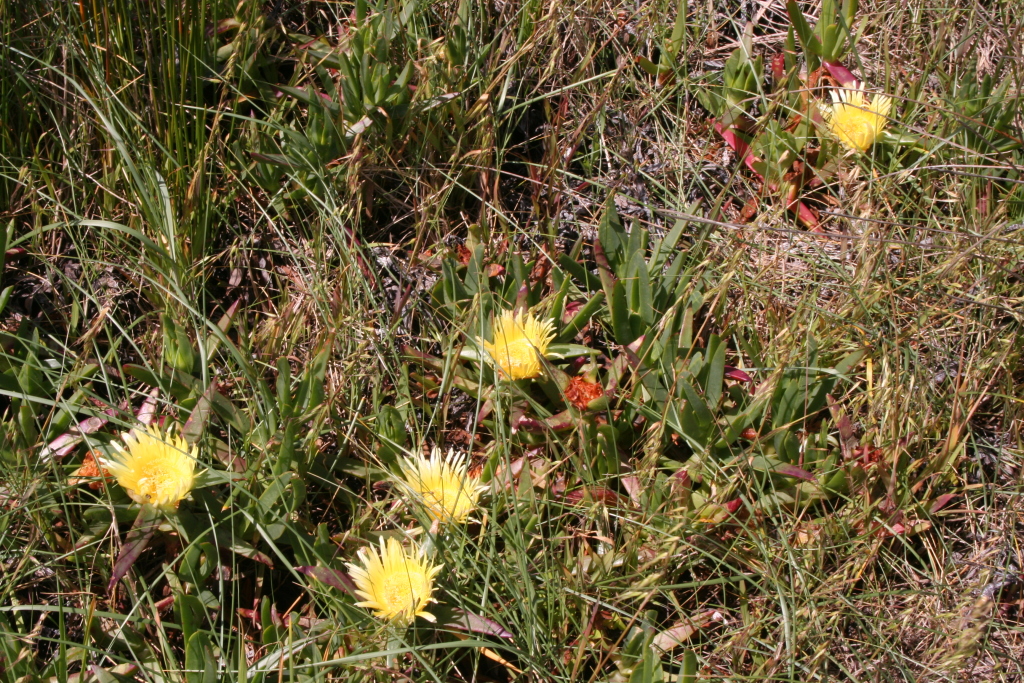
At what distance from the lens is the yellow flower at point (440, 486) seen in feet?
4.63

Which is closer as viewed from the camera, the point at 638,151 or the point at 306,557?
the point at 306,557

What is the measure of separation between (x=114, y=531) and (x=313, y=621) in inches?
13.7

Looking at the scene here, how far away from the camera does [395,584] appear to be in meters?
1.31

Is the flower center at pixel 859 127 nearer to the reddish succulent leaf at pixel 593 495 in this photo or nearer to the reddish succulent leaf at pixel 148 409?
the reddish succulent leaf at pixel 593 495

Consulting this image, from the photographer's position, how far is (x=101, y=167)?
5.97 ft

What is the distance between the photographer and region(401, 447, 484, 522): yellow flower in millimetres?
1412

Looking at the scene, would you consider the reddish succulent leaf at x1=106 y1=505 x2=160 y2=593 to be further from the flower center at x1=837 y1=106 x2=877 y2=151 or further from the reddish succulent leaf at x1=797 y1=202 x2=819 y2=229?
the flower center at x1=837 y1=106 x2=877 y2=151

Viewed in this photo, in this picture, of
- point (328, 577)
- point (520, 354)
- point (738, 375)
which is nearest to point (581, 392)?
point (520, 354)

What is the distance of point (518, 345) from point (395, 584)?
48 centimetres

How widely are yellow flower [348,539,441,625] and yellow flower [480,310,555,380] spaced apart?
1.24 feet

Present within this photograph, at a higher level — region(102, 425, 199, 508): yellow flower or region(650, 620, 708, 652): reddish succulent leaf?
region(102, 425, 199, 508): yellow flower

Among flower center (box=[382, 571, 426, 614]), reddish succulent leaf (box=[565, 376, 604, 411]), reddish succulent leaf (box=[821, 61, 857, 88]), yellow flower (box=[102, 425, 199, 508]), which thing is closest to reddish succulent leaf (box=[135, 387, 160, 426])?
yellow flower (box=[102, 425, 199, 508])

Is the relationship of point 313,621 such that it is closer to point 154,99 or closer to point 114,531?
point 114,531

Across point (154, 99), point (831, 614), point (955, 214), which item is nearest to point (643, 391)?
point (831, 614)
